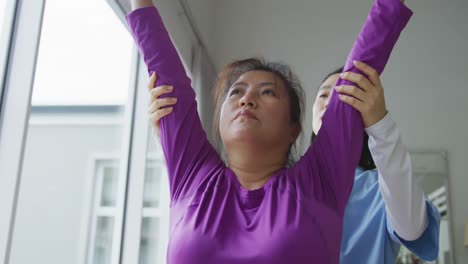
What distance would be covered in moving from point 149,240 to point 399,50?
1.84 metres

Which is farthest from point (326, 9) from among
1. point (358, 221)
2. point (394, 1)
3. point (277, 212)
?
point (277, 212)

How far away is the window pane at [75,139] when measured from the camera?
1.26m

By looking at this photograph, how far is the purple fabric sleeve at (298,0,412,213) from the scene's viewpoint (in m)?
0.77

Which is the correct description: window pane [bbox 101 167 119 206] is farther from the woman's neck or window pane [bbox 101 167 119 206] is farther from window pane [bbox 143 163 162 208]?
the woman's neck

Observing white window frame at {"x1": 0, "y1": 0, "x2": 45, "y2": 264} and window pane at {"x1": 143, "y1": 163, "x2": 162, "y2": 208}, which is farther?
window pane at {"x1": 143, "y1": 163, "x2": 162, "y2": 208}

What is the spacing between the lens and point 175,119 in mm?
844

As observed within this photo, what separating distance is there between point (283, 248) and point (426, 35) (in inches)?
99.7

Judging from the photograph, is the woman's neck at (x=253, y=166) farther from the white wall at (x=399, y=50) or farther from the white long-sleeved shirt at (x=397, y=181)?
the white wall at (x=399, y=50)

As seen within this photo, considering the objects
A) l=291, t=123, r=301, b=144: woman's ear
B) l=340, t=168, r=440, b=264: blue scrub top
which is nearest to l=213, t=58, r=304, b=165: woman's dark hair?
l=291, t=123, r=301, b=144: woman's ear

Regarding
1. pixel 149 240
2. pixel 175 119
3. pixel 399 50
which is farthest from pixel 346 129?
pixel 399 50

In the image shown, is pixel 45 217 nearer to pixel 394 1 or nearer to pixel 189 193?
pixel 189 193

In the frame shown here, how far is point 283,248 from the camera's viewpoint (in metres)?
0.67

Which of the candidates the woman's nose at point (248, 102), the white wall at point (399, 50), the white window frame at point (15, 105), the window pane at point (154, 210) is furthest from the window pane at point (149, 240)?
the woman's nose at point (248, 102)

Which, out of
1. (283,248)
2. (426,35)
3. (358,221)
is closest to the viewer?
(283,248)
